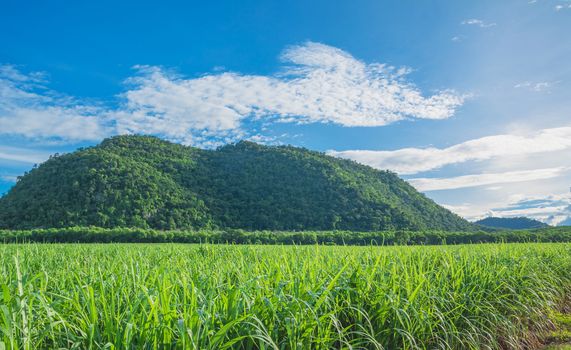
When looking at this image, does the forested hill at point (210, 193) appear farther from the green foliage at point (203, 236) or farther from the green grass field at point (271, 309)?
the green grass field at point (271, 309)

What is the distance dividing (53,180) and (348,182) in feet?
171

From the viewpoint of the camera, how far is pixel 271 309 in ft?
9.14

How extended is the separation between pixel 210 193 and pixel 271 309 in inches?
2956

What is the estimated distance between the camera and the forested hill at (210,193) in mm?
58906

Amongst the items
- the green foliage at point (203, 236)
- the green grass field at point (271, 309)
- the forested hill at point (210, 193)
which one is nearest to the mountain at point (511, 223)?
the forested hill at point (210, 193)

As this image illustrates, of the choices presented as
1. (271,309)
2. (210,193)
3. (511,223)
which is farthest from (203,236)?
(511,223)

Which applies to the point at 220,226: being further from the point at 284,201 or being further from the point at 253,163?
the point at 253,163

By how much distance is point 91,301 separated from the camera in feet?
8.43

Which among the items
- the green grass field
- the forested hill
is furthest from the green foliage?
the green grass field

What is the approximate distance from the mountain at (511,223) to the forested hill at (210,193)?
20273 millimetres

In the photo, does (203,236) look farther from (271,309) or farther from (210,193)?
(210,193)

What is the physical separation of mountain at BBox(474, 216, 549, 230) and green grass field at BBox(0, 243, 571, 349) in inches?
3785

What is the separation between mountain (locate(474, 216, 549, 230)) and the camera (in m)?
91.6

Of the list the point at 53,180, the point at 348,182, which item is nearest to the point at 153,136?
the point at 53,180
